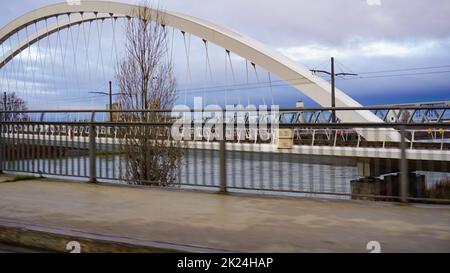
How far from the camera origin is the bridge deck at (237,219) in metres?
5.30

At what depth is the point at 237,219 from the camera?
645 centimetres

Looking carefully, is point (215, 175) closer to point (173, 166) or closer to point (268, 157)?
point (268, 157)

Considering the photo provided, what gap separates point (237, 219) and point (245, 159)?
2.23 meters

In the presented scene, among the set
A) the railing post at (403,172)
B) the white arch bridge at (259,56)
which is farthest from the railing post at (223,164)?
the white arch bridge at (259,56)

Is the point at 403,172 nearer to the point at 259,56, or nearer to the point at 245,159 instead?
the point at 245,159

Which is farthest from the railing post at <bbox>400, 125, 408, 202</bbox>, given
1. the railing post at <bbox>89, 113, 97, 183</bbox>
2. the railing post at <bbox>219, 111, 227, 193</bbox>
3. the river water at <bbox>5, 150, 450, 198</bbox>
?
the railing post at <bbox>89, 113, 97, 183</bbox>

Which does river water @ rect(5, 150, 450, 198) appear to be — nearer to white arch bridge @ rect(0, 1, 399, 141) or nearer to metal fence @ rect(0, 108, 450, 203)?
metal fence @ rect(0, 108, 450, 203)

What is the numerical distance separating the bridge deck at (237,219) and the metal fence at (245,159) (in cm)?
47

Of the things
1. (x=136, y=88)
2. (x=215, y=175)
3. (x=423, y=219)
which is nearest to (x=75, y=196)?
(x=215, y=175)

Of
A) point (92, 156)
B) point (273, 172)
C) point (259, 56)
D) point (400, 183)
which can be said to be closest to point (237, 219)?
point (273, 172)

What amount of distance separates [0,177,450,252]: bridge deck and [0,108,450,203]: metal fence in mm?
466

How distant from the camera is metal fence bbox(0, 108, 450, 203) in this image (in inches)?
315

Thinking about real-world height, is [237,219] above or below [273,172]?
below
